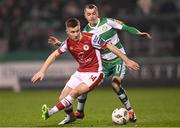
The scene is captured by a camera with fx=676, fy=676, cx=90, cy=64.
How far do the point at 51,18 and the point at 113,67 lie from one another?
1073 cm

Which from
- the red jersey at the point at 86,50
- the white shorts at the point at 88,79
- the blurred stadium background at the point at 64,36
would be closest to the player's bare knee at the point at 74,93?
the white shorts at the point at 88,79

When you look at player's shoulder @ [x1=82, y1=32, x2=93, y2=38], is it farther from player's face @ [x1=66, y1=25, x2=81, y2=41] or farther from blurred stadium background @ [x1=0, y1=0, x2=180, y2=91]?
blurred stadium background @ [x1=0, y1=0, x2=180, y2=91]

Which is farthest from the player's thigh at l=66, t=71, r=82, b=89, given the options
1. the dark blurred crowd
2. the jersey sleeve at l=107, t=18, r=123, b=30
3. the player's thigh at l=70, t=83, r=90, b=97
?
the dark blurred crowd

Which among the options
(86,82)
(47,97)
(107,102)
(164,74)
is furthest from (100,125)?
Result: (164,74)

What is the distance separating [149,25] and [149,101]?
6.52 metres

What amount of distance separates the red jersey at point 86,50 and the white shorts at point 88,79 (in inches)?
3.1

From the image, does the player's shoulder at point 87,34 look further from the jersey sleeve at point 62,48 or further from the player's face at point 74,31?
the jersey sleeve at point 62,48

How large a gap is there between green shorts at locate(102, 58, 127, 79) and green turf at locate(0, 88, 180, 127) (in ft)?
2.98

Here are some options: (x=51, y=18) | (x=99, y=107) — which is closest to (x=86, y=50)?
(x=99, y=107)

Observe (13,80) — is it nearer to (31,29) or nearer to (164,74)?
(31,29)

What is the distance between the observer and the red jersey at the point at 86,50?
1176 centimetres

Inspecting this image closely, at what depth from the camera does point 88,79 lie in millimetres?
11789

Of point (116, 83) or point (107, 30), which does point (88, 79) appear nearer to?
point (116, 83)

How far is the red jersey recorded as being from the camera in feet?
38.6
